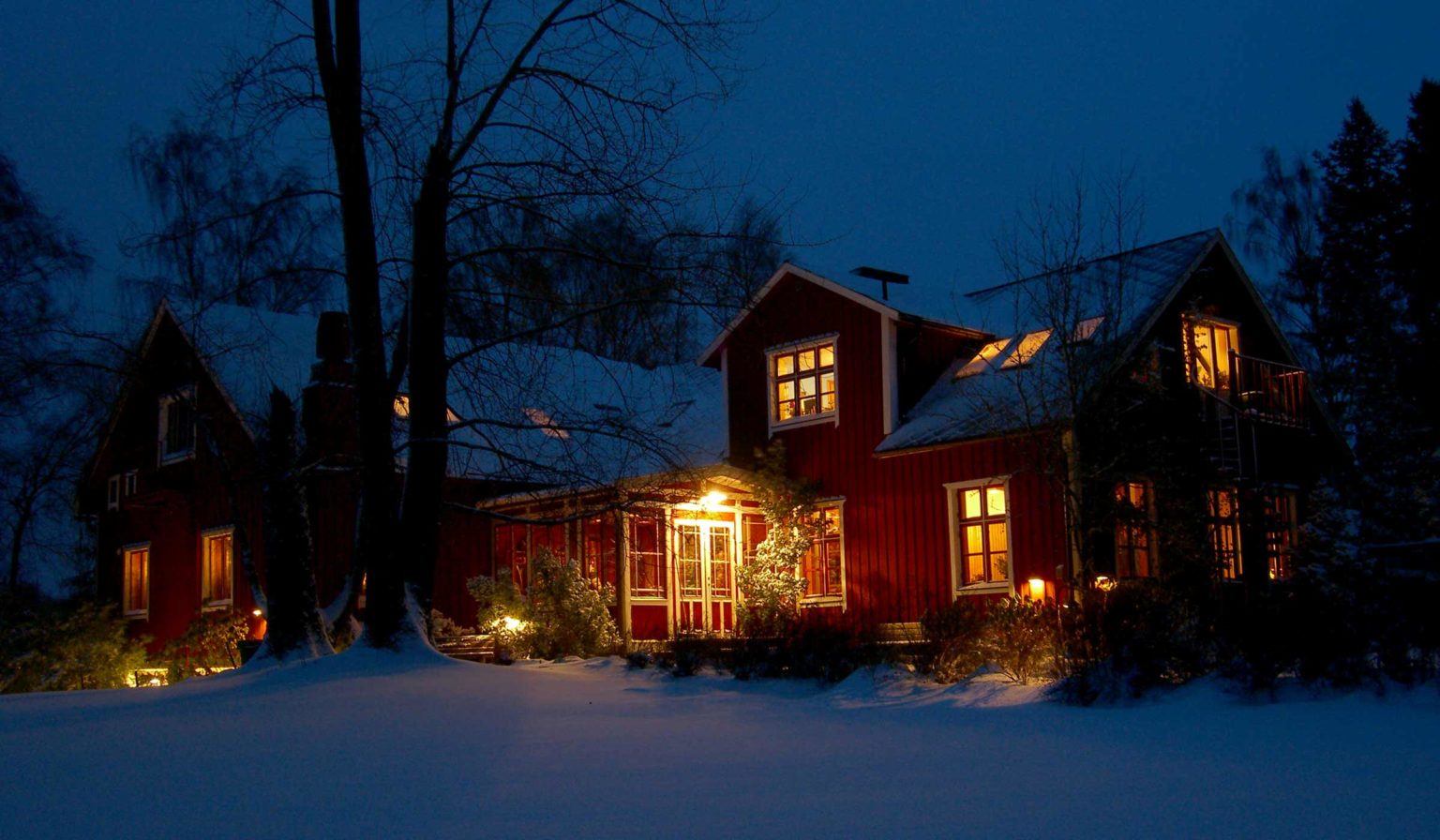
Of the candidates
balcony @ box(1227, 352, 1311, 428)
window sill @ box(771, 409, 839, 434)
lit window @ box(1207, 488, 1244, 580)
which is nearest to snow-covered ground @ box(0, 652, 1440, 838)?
lit window @ box(1207, 488, 1244, 580)

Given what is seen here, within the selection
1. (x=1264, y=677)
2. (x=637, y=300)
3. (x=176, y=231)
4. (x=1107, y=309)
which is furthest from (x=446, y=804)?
(x=1107, y=309)

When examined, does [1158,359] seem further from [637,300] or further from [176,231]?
[176,231]

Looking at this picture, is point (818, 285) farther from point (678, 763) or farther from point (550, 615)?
point (678, 763)

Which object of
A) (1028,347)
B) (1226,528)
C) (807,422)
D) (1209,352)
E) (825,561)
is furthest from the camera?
(807,422)

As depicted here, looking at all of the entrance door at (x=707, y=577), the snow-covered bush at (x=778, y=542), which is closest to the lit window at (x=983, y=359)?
the snow-covered bush at (x=778, y=542)

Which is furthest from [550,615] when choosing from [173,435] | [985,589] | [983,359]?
[173,435]

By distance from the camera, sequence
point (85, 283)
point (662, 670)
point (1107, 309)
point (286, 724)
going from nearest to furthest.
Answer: point (286, 724)
point (662, 670)
point (1107, 309)
point (85, 283)

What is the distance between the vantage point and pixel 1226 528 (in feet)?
67.0

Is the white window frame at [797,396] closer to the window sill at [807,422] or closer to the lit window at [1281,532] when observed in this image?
the window sill at [807,422]

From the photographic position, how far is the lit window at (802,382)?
819 inches

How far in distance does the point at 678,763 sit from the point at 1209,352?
1590 centimetres

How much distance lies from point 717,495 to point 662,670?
24.3ft

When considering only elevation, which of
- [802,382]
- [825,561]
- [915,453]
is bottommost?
[825,561]

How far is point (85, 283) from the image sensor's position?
2170cm
